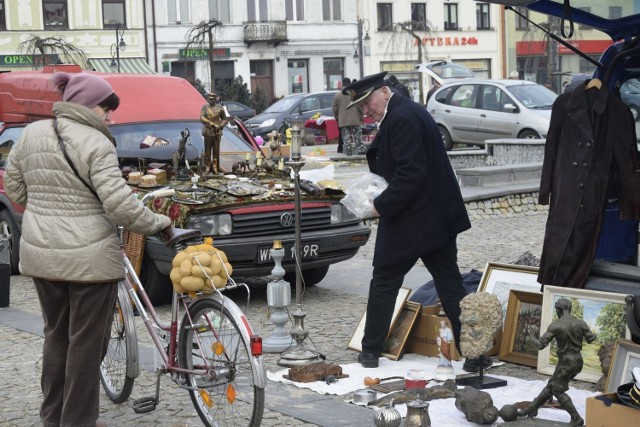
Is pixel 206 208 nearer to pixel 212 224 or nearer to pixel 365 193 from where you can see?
pixel 212 224

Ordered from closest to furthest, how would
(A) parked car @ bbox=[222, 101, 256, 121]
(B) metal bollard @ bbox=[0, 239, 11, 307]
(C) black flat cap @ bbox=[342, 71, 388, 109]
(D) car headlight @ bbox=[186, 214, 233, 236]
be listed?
(C) black flat cap @ bbox=[342, 71, 388, 109]
(D) car headlight @ bbox=[186, 214, 233, 236]
(B) metal bollard @ bbox=[0, 239, 11, 307]
(A) parked car @ bbox=[222, 101, 256, 121]

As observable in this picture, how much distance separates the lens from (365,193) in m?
7.26

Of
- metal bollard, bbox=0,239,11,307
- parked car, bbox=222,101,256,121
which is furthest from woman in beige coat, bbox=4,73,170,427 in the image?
parked car, bbox=222,101,256,121

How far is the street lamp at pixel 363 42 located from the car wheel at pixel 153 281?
4716cm

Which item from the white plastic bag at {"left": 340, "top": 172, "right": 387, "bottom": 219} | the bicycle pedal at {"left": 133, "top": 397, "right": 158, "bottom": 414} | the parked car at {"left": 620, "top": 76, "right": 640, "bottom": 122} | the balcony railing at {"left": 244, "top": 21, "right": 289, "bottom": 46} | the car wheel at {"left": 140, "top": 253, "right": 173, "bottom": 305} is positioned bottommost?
the bicycle pedal at {"left": 133, "top": 397, "right": 158, "bottom": 414}

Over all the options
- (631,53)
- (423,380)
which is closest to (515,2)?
(631,53)

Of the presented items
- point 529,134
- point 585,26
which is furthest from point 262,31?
point 585,26

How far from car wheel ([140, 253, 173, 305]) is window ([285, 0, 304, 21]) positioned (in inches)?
1871

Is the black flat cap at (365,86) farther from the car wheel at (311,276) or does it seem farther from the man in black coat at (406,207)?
the car wheel at (311,276)

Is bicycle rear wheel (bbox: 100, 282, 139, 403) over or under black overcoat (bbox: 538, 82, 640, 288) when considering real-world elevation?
under

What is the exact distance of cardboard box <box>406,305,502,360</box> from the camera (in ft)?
24.7

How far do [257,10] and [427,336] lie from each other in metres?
49.7

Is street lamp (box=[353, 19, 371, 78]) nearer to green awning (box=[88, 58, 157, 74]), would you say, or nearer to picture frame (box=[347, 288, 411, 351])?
green awning (box=[88, 58, 157, 74])

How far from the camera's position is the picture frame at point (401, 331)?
7.54 m
